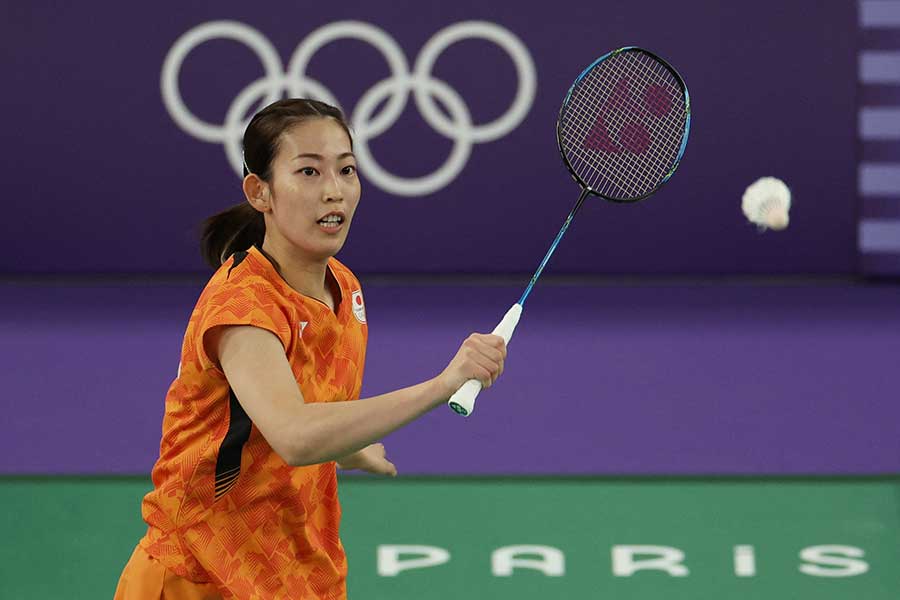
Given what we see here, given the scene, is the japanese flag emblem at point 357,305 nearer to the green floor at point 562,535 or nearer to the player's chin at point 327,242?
the player's chin at point 327,242

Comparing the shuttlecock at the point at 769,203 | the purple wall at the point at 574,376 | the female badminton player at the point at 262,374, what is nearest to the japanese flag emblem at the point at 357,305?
the female badminton player at the point at 262,374

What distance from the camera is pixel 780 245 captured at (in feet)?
27.0

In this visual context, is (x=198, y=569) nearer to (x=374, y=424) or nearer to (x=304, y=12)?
(x=374, y=424)

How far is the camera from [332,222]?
2.67 meters

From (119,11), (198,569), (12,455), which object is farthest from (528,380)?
(198,569)

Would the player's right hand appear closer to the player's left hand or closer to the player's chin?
the player's chin

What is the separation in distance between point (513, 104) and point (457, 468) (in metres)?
3.22

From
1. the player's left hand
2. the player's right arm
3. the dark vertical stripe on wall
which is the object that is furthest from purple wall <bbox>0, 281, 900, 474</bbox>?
the player's right arm

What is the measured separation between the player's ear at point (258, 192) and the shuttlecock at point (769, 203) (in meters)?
1.45

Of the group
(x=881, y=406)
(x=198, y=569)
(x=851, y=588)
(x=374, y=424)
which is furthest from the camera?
(x=881, y=406)

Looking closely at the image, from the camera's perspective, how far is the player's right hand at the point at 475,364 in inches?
92.9

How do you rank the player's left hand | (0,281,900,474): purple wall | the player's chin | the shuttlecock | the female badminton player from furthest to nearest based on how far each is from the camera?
(0,281,900,474): purple wall < the shuttlecock < the player's left hand < the player's chin < the female badminton player

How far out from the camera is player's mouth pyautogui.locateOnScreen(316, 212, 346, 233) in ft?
8.73

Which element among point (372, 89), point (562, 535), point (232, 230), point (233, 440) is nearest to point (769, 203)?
point (562, 535)
